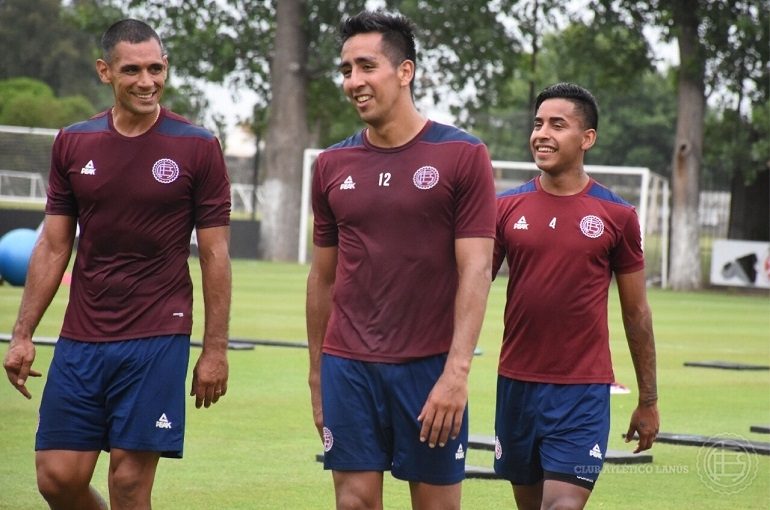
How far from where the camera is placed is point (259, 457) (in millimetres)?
10609

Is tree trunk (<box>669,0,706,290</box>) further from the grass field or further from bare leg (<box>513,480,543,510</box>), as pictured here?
bare leg (<box>513,480,543,510</box>)

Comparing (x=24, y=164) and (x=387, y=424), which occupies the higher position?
(x=24, y=164)

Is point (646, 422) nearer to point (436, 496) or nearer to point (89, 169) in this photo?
point (436, 496)

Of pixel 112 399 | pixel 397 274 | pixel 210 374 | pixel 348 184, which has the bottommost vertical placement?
pixel 112 399

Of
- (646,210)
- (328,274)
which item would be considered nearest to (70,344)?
(328,274)

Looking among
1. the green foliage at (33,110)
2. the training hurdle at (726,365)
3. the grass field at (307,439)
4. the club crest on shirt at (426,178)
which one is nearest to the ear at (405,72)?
the club crest on shirt at (426,178)

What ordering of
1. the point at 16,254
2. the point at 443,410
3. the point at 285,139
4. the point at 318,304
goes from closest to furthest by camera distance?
the point at 443,410 → the point at 318,304 → the point at 16,254 → the point at 285,139

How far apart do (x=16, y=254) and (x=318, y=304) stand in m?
21.7

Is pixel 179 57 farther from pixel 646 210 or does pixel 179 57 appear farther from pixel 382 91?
pixel 382 91

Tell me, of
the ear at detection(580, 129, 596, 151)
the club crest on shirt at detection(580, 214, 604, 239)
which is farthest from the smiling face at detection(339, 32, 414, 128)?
the ear at detection(580, 129, 596, 151)

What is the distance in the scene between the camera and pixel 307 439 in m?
11.5

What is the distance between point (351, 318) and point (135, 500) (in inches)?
49.6

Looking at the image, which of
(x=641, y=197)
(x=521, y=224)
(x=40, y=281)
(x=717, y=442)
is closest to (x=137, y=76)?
(x=40, y=281)

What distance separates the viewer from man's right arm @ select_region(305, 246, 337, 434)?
6.45m
